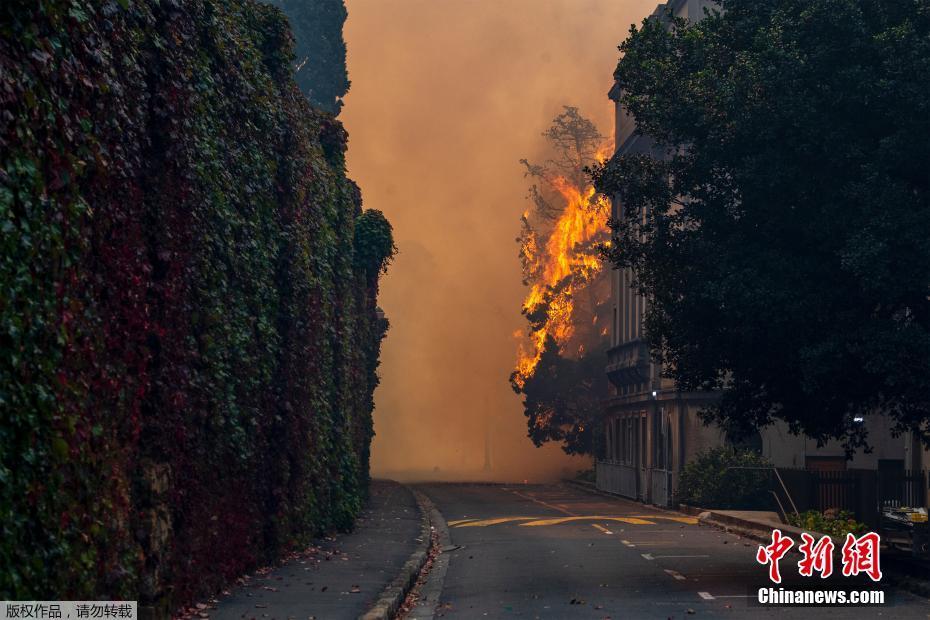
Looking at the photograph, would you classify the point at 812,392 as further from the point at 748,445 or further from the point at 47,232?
the point at 748,445

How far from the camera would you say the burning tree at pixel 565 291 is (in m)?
71.4

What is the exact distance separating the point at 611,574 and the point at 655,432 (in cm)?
3394

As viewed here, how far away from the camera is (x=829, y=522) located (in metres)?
26.9

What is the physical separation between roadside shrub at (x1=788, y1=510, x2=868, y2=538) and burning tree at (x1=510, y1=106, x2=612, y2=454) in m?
41.2

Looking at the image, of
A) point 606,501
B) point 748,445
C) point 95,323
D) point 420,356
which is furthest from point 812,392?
point 420,356

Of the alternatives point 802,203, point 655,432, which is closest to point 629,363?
point 655,432

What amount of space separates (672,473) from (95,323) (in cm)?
3885

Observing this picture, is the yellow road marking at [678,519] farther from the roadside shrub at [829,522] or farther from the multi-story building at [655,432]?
the roadside shrub at [829,522]

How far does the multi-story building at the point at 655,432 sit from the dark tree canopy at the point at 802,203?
48.6 feet

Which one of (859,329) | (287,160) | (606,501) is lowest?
(606,501)

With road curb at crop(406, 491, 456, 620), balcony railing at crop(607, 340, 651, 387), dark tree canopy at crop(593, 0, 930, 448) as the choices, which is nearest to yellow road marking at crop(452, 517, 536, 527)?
road curb at crop(406, 491, 456, 620)

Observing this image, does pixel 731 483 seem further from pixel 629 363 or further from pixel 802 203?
pixel 802 203

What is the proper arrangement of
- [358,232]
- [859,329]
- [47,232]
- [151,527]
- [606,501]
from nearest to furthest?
[47,232], [151,527], [859,329], [358,232], [606,501]

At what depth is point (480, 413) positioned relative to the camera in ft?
417
